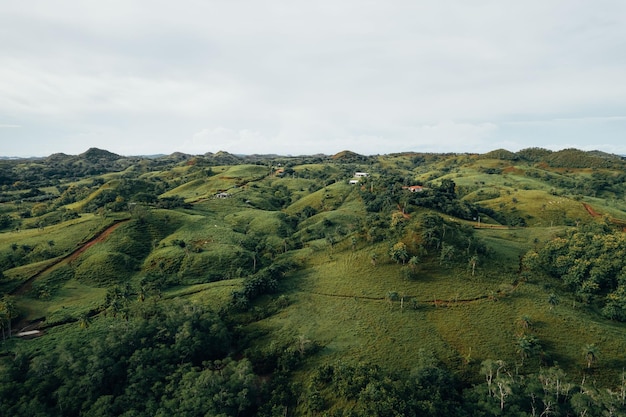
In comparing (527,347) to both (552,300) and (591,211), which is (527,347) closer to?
(552,300)

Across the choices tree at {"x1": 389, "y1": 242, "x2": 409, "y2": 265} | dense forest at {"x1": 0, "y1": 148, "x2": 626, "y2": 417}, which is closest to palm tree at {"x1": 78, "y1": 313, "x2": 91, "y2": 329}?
dense forest at {"x1": 0, "y1": 148, "x2": 626, "y2": 417}

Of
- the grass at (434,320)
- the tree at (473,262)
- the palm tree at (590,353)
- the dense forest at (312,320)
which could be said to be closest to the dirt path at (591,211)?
the dense forest at (312,320)

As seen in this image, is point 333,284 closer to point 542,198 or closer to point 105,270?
point 105,270

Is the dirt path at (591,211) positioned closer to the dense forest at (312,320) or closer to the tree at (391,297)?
the dense forest at (312,320)

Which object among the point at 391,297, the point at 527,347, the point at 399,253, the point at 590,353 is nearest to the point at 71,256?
the point at 391,297

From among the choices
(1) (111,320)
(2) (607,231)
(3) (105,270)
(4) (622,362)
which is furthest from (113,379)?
(2) (607,231)

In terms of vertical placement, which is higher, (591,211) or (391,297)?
(591,211)

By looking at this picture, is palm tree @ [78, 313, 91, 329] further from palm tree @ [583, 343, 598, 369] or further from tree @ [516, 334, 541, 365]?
palm tree @ [583, 343, 598, 369]
